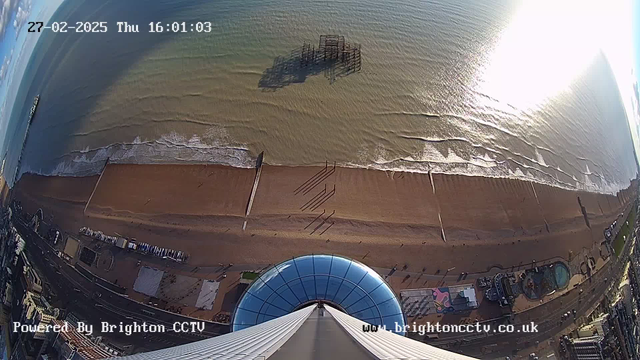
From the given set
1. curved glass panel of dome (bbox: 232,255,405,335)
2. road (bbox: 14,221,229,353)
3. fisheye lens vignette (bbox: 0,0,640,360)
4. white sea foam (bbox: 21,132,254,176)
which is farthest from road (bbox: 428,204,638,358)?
white sea foam (bbox: 21,132,254,176)

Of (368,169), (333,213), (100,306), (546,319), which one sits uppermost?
(368,169)

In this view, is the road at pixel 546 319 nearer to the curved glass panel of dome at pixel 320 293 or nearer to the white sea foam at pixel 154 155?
the curved glass panel of dome at pixel 320 293

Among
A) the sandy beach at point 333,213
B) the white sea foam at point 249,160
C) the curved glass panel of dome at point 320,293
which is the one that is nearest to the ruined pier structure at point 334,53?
the white sea foam at point 249,160

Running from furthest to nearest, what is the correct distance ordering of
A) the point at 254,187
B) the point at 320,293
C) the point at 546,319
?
the point at 254,187 → the point at 546,319 → the point at 320,293

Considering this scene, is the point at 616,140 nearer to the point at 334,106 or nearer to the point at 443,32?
the point at 443,32

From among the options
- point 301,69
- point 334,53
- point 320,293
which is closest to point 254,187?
point 320,293

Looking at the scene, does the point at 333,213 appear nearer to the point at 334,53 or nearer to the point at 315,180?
the point at 315,180

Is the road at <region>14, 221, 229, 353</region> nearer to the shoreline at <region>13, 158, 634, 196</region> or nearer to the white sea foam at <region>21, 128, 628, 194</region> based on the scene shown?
the shoreline at <region>13, 158, 634, 196</region>
